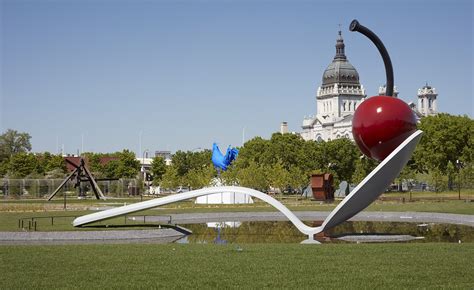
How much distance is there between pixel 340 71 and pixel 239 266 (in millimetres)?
163323

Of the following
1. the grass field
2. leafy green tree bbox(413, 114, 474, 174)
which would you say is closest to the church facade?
leafy green tree bbox(413, 114, 474, 174)

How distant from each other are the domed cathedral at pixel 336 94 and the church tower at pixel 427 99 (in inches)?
523

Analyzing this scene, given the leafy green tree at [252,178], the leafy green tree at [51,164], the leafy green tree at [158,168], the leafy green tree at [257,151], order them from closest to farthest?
the leafy green tree at [252,178]
the leafy green tree at [51,164]
the leafy green tree at [257,151]
the leafy green tree at [158,168]

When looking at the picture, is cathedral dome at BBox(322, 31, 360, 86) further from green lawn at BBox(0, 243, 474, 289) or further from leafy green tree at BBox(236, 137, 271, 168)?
green lawn at BBox(0, 243, 474, 289)

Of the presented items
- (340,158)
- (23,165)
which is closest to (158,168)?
(23,165)

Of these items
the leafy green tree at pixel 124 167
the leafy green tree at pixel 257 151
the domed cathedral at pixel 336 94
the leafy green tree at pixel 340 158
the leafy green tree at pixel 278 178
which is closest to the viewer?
the leafy green tree at pixel 278 178

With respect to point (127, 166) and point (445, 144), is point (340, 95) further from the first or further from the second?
point (445, 144)

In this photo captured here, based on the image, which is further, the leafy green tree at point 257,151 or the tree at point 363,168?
the leafy green tree at point 257,151

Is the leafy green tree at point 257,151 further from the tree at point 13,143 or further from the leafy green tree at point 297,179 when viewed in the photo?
the tree at point 13,143

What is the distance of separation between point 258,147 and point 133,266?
80091 mm

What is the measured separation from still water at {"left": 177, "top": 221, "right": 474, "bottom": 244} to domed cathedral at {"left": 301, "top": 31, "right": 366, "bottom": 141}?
135 metres

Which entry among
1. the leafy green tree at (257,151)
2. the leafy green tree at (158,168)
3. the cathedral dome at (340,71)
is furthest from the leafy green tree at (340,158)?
the cathedral dome at (340,71)

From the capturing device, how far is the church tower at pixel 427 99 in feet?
574

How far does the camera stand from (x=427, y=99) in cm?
17612
